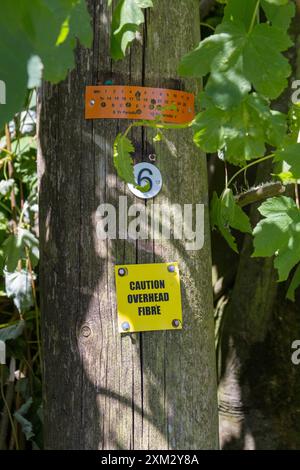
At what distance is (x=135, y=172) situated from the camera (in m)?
1.83

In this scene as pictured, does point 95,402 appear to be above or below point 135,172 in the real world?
below

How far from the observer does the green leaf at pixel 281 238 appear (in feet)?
5.71

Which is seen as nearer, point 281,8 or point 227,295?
point 281,8

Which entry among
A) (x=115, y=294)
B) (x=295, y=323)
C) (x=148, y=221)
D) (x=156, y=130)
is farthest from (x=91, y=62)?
(x=295, y=323)

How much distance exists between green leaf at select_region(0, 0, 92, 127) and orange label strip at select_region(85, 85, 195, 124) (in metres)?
0.67

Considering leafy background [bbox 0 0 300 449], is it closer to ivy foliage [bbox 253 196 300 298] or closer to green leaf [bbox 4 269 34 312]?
ivy foliage [bbox 253 196 300 298]

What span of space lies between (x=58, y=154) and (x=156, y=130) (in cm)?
26

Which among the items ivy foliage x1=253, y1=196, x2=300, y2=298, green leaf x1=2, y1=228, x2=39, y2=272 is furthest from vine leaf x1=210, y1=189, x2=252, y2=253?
green leaf x1=2, y1=228, x2=39, y2=272

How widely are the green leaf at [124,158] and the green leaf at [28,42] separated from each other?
1.98 ft

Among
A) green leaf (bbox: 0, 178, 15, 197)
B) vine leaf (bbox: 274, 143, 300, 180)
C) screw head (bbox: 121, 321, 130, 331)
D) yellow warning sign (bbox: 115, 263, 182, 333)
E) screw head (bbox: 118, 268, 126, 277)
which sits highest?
Answer: green leaf (bbox: 0, 178, 15, 197)

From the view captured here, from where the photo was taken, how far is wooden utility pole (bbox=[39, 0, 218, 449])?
1803 millimetres

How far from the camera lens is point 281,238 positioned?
176 centimetres

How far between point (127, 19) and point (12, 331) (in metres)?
1.94
